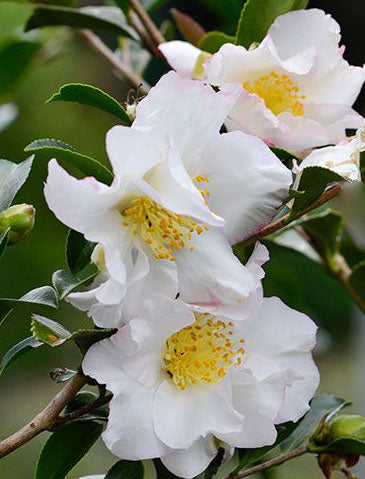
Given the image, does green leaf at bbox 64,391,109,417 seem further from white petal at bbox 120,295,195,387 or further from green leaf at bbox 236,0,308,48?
green leaf at bbox 236,0,308,48

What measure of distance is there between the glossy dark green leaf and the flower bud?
52cm

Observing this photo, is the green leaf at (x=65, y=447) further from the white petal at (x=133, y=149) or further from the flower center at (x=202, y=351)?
the white petal at (x=133, y=149)

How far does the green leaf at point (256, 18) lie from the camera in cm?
75

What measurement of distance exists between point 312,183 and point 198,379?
0.16 metres

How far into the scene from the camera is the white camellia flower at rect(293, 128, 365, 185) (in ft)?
2.00

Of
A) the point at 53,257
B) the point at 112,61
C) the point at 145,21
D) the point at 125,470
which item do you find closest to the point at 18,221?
the point at 125,470

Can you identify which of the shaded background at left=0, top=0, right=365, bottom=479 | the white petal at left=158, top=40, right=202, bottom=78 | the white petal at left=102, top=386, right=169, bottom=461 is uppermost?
the white petal at left=158, top=40, right=202, bottom=78

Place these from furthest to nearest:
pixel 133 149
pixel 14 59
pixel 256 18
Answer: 1. pixel 14 59
2. pixel 256 18
3. pixel 133 149

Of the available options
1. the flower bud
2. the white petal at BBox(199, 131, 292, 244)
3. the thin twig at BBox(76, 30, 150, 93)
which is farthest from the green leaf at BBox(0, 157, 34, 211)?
the thin twig at BBox(76, 30, 150, 93)

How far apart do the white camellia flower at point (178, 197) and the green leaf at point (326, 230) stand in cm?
42

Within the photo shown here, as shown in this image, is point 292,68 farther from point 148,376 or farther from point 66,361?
point 66,361

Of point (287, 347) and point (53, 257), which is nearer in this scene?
point (287, 347)

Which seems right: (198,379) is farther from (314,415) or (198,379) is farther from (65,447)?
(314,415)

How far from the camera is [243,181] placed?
60cm
